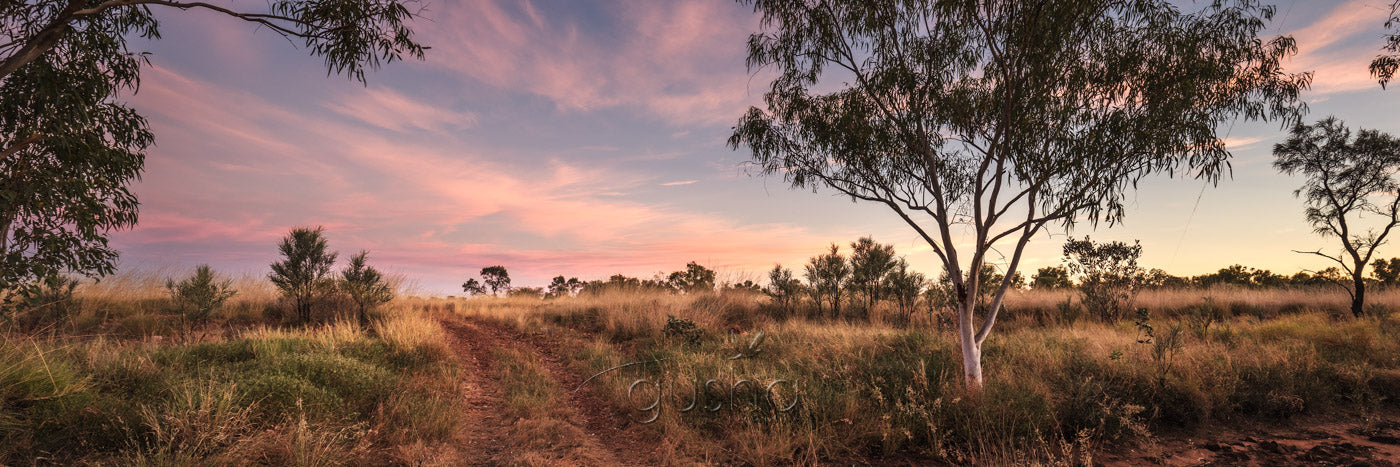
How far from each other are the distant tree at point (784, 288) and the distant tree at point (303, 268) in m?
13.9

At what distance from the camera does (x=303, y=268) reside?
13914 mm

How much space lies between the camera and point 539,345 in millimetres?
12445

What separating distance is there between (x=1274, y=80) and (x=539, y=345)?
1435cm

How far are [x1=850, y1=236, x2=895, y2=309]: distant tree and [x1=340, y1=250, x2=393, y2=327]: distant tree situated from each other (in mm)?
14721

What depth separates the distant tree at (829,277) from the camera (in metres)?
16.5

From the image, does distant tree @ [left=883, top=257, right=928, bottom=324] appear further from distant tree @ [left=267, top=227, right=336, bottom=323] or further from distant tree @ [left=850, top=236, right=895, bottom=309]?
distant tree @ [left=267, top=227, right=336, bottom=323]

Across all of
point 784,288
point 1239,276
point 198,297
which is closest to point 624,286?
point 784,288

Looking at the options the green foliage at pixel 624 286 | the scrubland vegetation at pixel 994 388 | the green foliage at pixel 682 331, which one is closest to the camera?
the scrubland vegetation at pixel 994 388

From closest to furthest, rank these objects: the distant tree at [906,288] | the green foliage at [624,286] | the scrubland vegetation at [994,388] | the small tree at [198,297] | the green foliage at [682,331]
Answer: the scrubland vegetation at [994,388] < the green foliage at [682,331] < the small tree at [198,297] < the distant tree at [906,288] < the green foliage at [624,286]

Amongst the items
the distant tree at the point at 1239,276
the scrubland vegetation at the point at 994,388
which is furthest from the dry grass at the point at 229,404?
the distant tree at the point at 1239,276

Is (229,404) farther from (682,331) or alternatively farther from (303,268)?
(303,268)

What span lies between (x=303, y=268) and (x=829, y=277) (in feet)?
51.8

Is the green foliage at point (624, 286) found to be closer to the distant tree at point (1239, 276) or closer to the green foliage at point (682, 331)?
the green foliage at point (682, 331)

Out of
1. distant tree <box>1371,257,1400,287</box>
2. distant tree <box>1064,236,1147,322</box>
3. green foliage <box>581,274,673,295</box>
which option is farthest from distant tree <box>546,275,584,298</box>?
distant tree <box>1371,257,1400,287</box>
